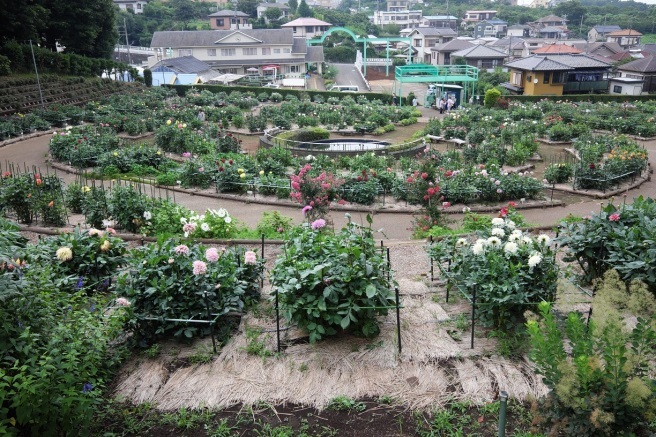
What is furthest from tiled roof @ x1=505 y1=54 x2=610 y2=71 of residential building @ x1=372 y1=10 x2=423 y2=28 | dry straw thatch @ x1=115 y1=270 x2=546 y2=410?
residential building @ x1=372 y1=10 x2=423 y2=28

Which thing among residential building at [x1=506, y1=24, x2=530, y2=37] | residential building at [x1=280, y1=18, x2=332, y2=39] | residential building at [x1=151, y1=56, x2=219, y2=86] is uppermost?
residential building at [x1=280, y1=18, x2=332, y2=39]

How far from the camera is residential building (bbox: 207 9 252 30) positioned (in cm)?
7344

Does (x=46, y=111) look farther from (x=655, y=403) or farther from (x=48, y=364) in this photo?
(x=655, y=403)

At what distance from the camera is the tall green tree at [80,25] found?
31.2 m

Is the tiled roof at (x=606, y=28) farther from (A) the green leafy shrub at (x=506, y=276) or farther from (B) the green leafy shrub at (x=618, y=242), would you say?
(A) the green leafy shrub at (x=506, y=276)

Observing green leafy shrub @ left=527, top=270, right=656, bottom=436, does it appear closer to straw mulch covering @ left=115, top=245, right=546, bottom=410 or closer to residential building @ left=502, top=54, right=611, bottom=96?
straw mulch covering @ left=115, top=245, right=546, bottom=410

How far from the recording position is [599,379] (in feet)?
12.1

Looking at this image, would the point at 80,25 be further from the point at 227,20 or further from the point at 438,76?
the point at 227,20

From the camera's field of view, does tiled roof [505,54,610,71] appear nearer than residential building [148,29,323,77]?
Yes

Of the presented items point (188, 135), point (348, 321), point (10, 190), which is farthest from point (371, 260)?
point (188, 135)

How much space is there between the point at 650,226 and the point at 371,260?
9.11 ft

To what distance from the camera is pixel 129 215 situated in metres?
9.37

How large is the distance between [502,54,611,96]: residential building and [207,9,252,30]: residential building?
4725 centimetres

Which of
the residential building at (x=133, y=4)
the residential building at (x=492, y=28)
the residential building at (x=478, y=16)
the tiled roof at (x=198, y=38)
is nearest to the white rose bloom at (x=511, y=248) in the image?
the tiled roof at (x=198, y=38)
